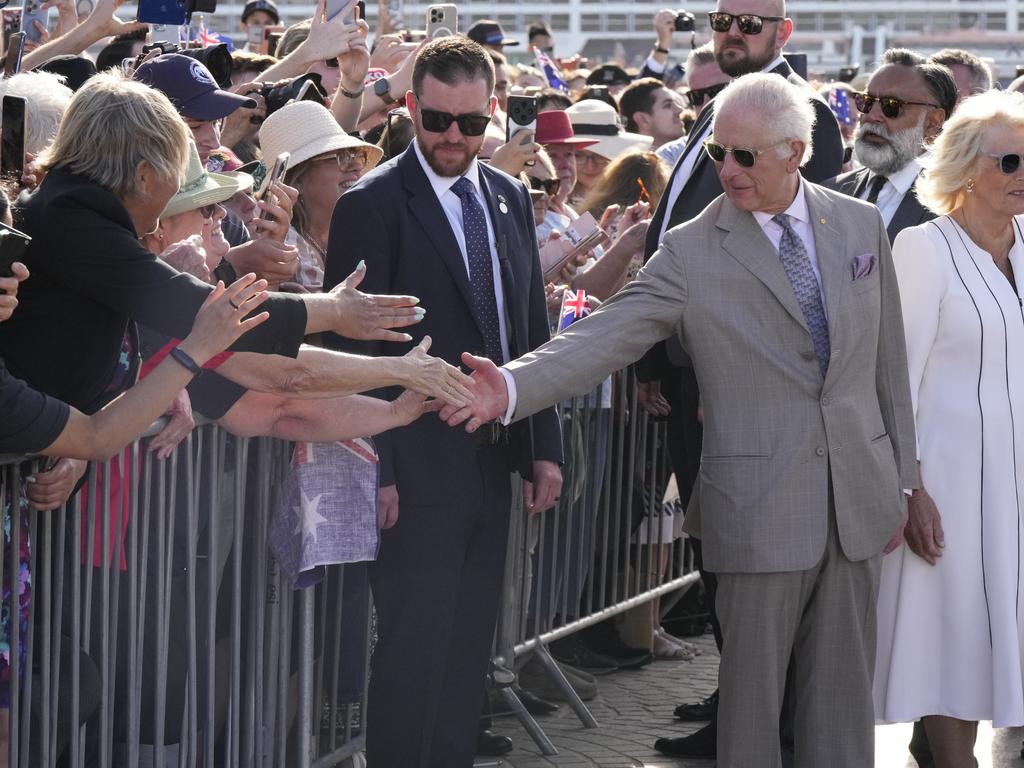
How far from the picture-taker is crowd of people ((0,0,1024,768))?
3992mm

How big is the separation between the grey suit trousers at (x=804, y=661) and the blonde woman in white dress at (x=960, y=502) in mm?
530

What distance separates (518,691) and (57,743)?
288 centimetres

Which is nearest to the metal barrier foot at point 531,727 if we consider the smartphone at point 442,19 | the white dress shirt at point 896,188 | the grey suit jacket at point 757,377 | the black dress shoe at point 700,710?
the black dress shoe at point 700,710

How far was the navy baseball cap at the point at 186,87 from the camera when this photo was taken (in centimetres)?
546

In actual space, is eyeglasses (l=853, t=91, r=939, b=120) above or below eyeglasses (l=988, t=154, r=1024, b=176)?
above

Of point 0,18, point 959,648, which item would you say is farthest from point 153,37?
point 959,648

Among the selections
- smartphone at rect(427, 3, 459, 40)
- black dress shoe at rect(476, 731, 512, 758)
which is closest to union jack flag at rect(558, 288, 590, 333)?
black dress shoe at rect(476, 731, 512, 758)

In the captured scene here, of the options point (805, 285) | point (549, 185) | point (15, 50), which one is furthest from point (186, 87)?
point (549, 185)

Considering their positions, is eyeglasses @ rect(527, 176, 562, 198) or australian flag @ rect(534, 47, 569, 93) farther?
australian flag @ rect(534, 47, 569, 93)

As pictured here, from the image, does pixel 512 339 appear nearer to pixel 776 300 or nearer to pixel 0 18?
pixel 776 300

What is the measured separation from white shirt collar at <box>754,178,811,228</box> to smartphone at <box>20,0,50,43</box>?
4.33 meters

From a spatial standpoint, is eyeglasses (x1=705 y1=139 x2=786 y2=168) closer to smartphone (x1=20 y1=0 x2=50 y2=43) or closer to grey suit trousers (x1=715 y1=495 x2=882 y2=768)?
grey suit trousers (x1=715 y1=495 x2=882 y2=768)

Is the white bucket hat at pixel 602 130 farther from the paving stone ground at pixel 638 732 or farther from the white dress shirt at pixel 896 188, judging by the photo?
the paving stone ground at pixel 638 732

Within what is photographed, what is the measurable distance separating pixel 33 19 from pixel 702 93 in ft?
11.0
